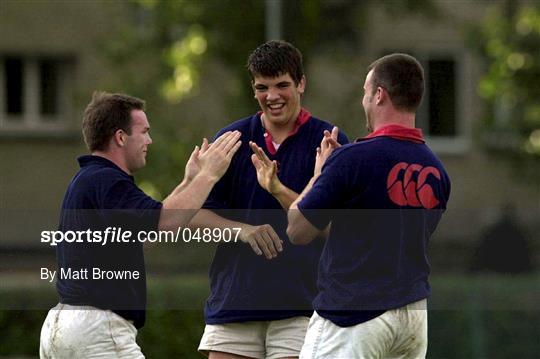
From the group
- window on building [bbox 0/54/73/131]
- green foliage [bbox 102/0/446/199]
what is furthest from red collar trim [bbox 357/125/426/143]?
window on building [bbox 0/54/73/131]

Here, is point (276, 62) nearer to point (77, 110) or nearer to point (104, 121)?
point (104, 121)

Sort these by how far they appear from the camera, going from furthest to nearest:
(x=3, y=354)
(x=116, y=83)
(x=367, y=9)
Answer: (x=367, y=9) → (x=116, y=83) → (x=3, y=354)

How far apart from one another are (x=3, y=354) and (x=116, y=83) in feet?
26.1

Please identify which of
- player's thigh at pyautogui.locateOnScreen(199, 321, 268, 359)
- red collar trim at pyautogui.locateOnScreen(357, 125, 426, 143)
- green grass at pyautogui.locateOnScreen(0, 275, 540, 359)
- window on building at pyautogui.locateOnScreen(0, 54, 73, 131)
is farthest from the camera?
window on building at pyautogui.locateOnScreen(0, 54, 73, 131)

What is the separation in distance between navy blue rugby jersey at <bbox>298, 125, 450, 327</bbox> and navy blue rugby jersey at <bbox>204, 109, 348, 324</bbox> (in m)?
0.66

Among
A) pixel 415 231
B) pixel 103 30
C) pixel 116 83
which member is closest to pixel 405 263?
pixel 415 231

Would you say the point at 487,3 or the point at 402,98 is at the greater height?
the point at 487,3

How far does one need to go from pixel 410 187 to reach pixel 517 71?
15.6 m

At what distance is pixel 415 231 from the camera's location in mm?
6168

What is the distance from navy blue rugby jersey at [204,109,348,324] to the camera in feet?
22.3

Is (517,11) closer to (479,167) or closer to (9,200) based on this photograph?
(479,167)

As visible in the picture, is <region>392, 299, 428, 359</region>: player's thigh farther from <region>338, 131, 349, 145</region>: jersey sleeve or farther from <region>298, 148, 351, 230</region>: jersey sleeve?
<region>338, 131, 349, 145</region>: jersey sleeve

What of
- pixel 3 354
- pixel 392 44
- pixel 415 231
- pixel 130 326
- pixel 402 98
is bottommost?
pixel 3 354

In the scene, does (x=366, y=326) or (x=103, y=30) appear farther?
(x=103, y=30)
